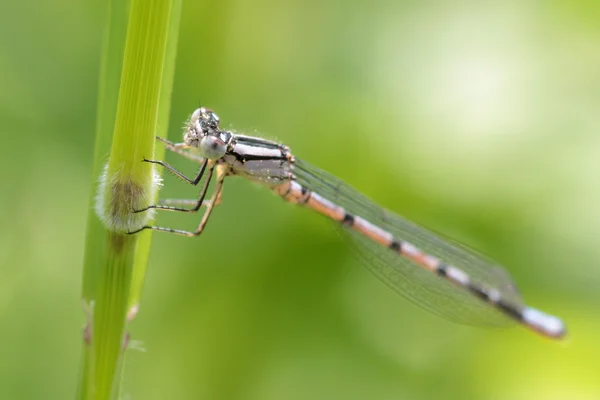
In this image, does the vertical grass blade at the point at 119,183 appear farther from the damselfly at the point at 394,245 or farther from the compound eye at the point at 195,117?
the damselfly at the point at 394,245

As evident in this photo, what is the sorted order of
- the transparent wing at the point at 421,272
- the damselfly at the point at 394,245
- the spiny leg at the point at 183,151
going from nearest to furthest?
1. the spiny leg at the point at 183,151
2. the damselfly at the point at 394,245
3. the transparent wing at the point at 421,272

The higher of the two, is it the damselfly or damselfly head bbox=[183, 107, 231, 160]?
damselfly head bbox=[183, 107, 231, 160]

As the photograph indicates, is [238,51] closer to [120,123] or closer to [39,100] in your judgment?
[39,100]

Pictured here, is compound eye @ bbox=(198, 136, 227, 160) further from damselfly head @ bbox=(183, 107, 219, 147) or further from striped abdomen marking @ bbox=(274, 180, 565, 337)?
striped abdomen marking @ bbox=(274, 180, 565, 337)

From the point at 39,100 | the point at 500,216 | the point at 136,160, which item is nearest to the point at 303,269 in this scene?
the point at 500,216

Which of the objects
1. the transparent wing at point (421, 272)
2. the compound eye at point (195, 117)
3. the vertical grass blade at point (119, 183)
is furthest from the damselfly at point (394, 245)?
the vertical grass blade at point (119, 183)

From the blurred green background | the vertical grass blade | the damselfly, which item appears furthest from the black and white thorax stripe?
the vertical grass blade
